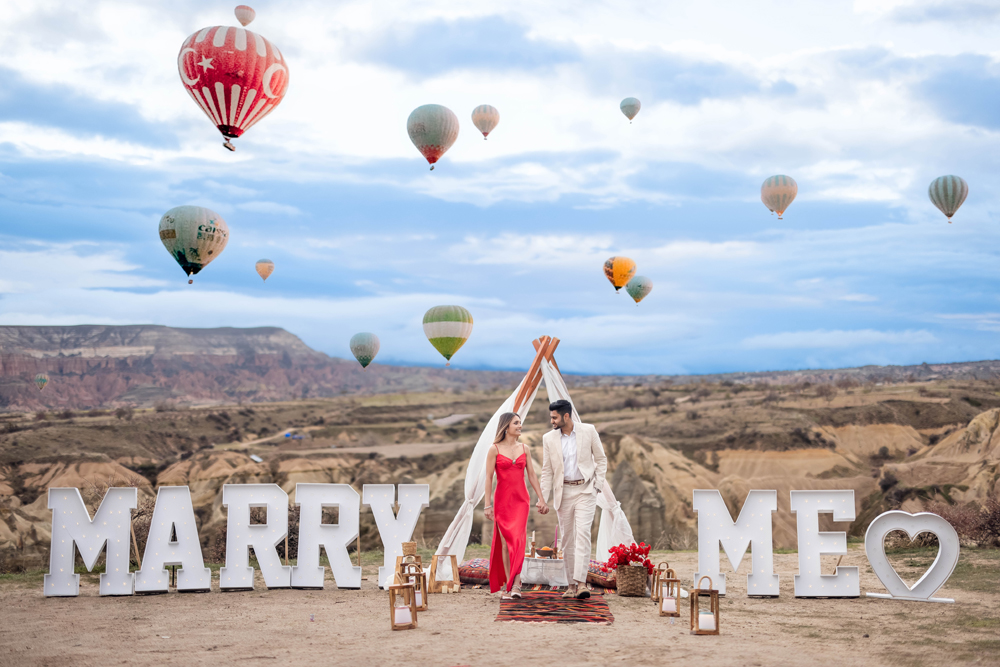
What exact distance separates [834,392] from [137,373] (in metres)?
113

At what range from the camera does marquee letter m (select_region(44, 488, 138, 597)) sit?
10.5m

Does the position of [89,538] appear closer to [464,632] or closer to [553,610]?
[464,632]

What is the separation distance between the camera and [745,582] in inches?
452

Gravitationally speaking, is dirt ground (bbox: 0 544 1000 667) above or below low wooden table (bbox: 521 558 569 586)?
below

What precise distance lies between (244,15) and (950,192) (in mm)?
27224

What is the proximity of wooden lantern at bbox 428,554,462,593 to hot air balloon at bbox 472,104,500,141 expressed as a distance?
25.5m

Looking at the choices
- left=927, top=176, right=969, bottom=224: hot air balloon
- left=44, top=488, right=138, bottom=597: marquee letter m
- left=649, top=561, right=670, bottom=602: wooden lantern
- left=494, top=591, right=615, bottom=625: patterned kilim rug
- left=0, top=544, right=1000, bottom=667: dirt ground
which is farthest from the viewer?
left=927, top=176, right=969, bottom=224: hot air balloon

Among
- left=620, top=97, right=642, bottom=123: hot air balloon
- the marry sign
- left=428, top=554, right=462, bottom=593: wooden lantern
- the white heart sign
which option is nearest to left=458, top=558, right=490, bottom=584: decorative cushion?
left=428, top=554, right=462, bottom=593: wooden lantern

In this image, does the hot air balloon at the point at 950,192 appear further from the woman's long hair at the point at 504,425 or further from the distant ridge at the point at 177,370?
the distant ridge at the point at 177,370

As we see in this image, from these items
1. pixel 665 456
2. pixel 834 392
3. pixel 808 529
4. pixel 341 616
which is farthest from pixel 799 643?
pixel 834 392

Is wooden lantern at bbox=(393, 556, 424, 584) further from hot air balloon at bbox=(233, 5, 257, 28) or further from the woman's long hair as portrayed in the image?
hot air balloon at bbox=(233, 5, 257, 28)

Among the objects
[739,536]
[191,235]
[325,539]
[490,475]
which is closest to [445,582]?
[325,539]

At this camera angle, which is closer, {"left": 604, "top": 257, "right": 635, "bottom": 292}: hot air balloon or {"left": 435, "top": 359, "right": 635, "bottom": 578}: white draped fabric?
{"left": 435, "top": 359, "right": 635, "bottom": 578}: white draped fabric

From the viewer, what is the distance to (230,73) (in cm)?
1628
